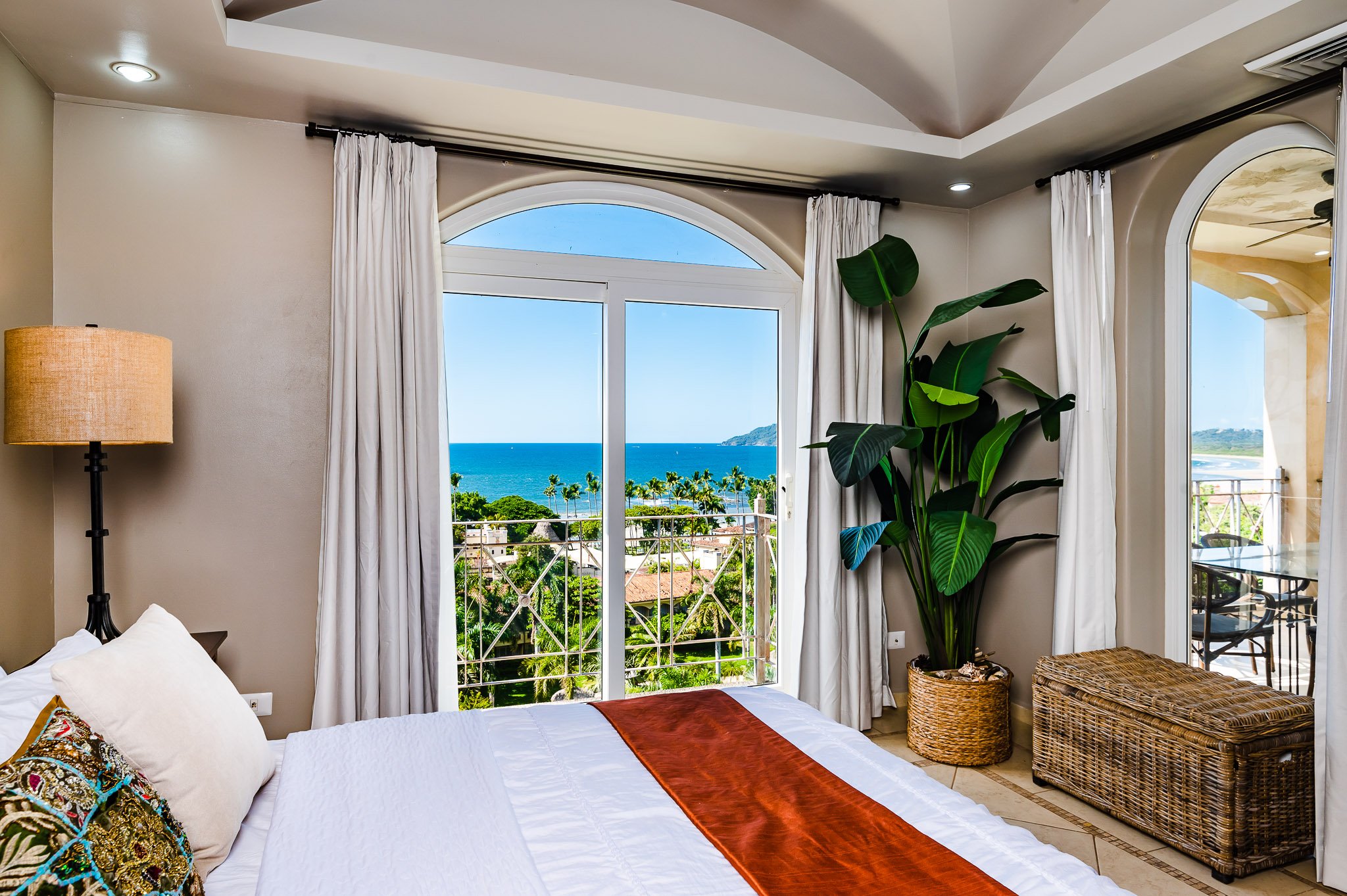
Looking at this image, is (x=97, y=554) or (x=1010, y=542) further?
(x=1010, y=542)

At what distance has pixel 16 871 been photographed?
2.72 feet

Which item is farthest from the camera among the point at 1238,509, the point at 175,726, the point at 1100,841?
the point at 1238,509

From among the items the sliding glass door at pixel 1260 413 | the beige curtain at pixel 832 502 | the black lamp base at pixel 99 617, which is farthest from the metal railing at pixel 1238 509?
the black lamp base at pixel 99 617

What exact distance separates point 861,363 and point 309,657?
2.56m

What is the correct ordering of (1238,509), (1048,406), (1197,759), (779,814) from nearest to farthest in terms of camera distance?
(779,814) < (1197,759) < (1238,509) < (1048,406)

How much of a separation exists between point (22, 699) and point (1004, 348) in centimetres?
362

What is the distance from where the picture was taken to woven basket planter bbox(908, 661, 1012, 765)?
3178 millimetres

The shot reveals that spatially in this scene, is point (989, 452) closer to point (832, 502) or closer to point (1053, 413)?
point (1053, 413)

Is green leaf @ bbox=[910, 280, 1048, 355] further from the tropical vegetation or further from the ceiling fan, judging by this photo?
the tropical vegetation

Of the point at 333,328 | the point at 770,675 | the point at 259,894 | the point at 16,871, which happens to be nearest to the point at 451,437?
the point at 333,328

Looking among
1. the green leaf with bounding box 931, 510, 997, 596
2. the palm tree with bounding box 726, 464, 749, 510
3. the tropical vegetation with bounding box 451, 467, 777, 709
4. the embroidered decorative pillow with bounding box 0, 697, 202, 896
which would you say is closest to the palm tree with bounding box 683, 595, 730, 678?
the tropical vegetation with bounding box 451, 467, 777, 709

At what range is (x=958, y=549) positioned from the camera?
9.93 feet

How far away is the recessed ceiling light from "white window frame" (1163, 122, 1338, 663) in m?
3.66

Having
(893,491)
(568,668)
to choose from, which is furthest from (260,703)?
(893,491)
